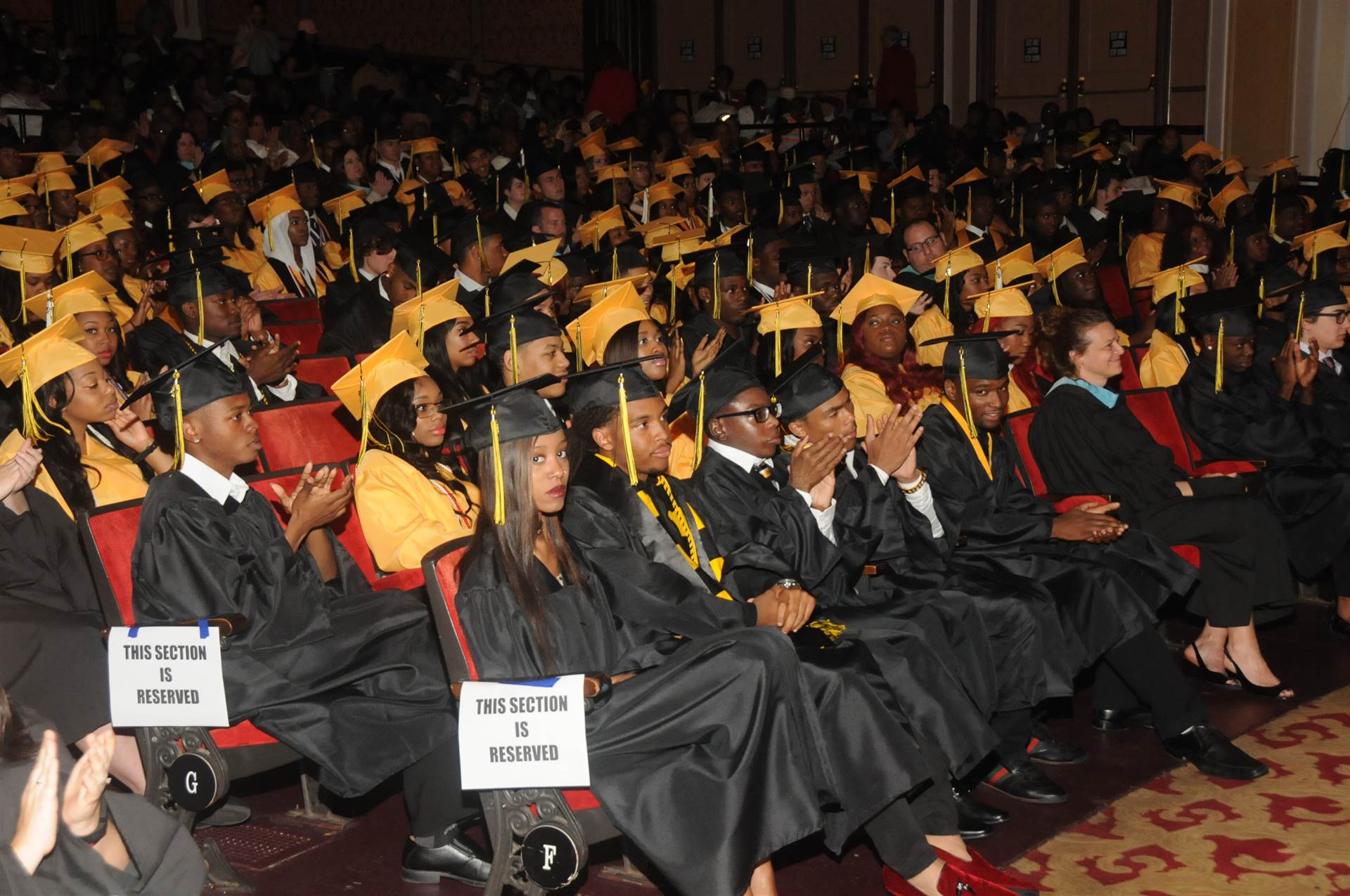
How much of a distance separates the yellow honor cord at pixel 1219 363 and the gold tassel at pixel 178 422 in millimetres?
3993

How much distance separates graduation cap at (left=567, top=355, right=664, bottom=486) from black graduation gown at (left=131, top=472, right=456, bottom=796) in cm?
72

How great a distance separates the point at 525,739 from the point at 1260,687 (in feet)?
9.79

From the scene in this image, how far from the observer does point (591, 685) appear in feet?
9.61

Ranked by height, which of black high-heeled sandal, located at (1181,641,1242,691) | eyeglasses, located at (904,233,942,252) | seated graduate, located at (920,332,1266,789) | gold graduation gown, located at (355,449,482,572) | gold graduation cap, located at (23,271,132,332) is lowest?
black high-heeled sandal, located at (1181,641,1242,691)

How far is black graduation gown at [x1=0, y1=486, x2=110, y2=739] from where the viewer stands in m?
3.53

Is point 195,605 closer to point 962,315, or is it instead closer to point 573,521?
point 573,521

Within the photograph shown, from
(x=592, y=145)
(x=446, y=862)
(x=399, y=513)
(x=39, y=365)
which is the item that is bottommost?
(x=446, y=862)

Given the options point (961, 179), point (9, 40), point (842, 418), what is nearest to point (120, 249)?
point (842, 418)

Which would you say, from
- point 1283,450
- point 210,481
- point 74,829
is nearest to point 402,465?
point 210,481

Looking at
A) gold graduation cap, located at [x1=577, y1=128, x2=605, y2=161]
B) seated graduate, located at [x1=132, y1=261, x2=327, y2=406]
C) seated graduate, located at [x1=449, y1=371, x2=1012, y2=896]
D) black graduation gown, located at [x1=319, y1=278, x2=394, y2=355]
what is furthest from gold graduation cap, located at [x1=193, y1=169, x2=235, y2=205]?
seated graduate, located at [x1=449, y1=371, x2=1012, y2=896]

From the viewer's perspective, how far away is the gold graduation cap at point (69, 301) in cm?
514

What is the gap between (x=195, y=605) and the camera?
3414mm

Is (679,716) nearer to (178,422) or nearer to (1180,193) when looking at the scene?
(178,422)

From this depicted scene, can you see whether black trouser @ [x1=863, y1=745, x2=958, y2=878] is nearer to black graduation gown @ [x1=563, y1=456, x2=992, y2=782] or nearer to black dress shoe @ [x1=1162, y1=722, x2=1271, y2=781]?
black graduation gown @ [x1=563, y1=456, x2=992, y2=782]
